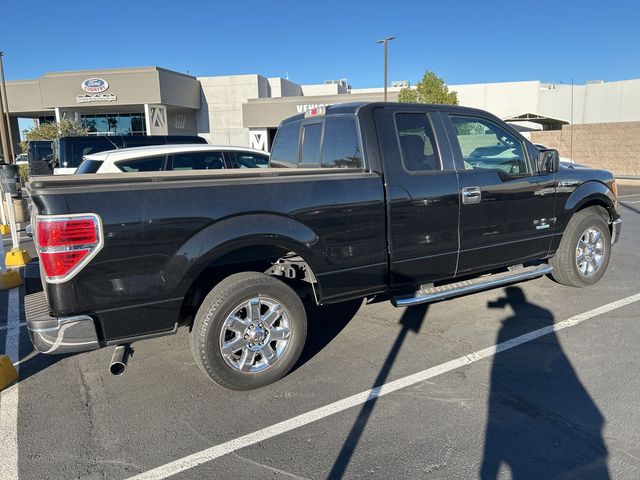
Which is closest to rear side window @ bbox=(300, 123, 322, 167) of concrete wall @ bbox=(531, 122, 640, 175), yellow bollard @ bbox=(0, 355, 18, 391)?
yellow bollard @ bbox=(0, 355, 18, 391)

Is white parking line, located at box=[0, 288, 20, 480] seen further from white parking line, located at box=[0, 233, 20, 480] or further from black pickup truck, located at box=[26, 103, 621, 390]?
black pickup truck, located at box=[26, 103, 621, 390]

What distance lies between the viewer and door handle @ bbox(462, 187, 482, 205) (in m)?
4.39

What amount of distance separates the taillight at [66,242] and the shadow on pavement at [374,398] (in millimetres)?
1903

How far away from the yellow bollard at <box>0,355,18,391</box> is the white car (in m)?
4.35

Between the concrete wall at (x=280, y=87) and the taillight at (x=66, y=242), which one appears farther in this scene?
the concrete wall at (x=280, y=87)

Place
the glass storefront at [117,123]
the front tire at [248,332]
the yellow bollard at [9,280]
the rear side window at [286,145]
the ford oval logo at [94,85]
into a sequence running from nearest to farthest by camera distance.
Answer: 1. the front tire at [248,332]
2. the rear side window at [286,145]
3. the yellow bollard at [9,280]
4. the ford oval logo at [94,85]
5. the glass storefront at [117,123]

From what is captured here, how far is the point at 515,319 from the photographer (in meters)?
4.84

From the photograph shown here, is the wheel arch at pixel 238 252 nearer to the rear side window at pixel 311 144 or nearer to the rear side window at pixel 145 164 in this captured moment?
the rear side window at pixel 311 144

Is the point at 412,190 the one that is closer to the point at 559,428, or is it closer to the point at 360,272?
the point at 360,272

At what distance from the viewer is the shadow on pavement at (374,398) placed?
8.99 ft

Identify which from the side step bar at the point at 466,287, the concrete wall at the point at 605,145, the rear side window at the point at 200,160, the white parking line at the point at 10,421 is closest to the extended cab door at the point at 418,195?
the side step bar at the point at 466,287

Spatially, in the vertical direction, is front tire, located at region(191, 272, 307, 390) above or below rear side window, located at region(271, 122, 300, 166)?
below

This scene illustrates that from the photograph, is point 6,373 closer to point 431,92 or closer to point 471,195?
point 471,195

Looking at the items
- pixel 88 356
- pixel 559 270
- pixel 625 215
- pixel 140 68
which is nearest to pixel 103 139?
pixel 88 356
